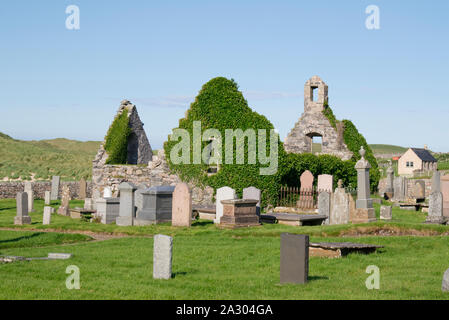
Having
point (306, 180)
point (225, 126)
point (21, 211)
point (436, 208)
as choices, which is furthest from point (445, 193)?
point (21, 211)

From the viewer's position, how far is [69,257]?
13758mm

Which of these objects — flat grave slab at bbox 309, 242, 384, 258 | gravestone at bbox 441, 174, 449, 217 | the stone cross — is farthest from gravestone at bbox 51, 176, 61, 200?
flat grave slab at bbox 309, 242, 384, 258

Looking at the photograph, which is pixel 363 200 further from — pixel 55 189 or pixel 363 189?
pixel 55 189

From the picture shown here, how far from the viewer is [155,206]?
21.6m

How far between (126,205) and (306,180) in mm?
10302

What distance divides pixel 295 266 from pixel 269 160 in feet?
57.7

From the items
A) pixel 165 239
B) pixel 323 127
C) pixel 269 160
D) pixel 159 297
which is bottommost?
pixel 159 297

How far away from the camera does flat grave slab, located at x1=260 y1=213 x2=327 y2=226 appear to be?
21.6m

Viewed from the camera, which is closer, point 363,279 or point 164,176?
point 363,279

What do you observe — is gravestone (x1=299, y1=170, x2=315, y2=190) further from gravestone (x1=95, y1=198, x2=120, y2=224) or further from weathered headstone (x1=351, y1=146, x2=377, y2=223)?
gravestone (x1=95, y1=198, x2=120, y2=224)

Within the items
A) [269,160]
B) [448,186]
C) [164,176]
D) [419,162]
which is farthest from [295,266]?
[419,162]

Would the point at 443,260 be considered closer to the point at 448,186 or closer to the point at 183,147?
the point at 448,186

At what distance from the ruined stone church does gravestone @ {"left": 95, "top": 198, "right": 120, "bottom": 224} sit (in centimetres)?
1576

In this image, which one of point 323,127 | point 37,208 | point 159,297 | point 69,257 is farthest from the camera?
point 323,127
